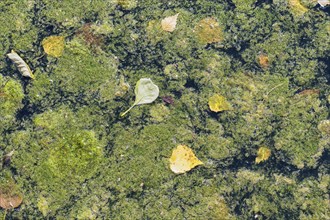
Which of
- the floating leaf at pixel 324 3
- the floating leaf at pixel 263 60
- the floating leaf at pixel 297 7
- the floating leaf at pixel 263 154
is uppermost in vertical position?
the floating leaf at pixel 324 3

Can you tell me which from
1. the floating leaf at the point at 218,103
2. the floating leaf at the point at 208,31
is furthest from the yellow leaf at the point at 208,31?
the floating leaf at the point at 218,103

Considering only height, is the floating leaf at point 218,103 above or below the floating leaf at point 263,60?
below

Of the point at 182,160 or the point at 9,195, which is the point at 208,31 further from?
the point at 9,195

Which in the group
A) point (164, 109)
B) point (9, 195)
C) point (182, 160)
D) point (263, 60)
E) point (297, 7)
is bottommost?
point (9, 195)

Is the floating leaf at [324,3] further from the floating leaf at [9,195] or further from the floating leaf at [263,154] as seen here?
the floating leaf at [9,195]

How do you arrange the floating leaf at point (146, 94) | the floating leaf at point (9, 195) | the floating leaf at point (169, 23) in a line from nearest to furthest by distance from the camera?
the floating leaf at point (9, 195) → the floating leaf at point (146, 94) → the floating leaf at point (169, 23)

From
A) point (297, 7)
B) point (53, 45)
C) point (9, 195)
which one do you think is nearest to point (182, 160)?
point (9, 195)

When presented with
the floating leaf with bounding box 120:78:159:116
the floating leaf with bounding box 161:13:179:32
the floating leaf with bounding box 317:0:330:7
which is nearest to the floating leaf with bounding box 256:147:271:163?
the floating leaf with bounding box 120:78:159:116
